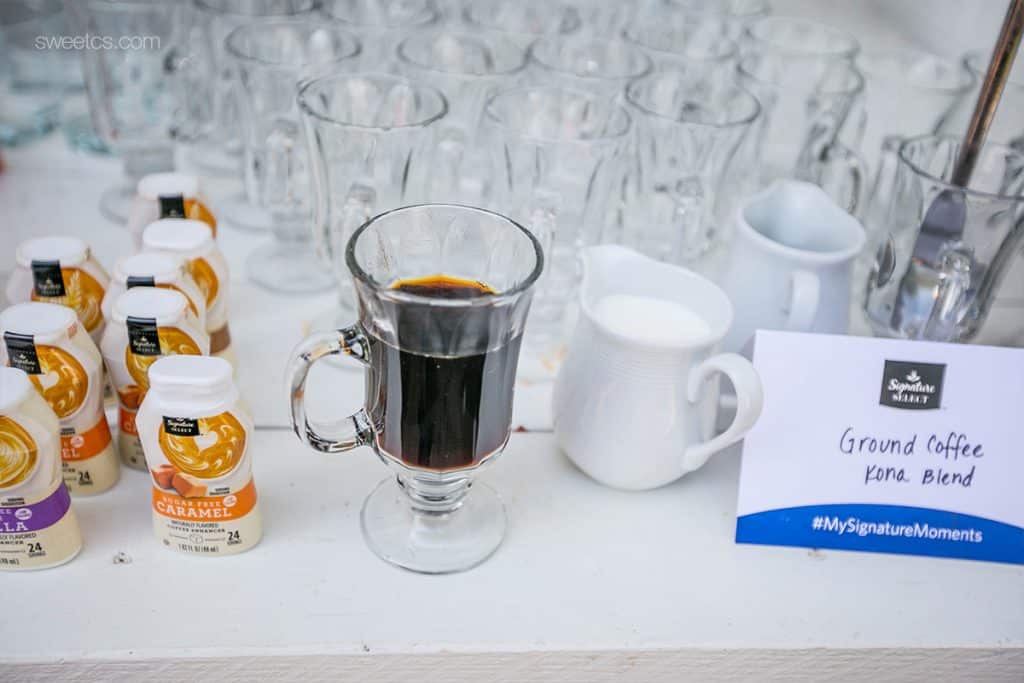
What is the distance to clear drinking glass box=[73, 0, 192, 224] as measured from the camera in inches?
36.2

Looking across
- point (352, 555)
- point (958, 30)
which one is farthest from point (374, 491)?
point (958, 30)

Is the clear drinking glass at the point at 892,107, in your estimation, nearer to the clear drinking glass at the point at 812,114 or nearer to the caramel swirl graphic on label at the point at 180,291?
the clear drinking glass at the point at 812,114

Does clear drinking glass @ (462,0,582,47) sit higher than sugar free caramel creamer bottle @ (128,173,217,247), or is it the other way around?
clear drinking glass @ (462,0,582,47)

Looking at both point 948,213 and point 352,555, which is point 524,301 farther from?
point 948,213

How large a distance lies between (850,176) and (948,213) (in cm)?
16

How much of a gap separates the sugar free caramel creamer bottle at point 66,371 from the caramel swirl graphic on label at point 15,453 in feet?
0.18

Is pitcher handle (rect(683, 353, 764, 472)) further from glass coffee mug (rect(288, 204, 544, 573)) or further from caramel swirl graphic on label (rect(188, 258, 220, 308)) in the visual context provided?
caramel swirl graphic on label (rect(188, 258, 220, 308))

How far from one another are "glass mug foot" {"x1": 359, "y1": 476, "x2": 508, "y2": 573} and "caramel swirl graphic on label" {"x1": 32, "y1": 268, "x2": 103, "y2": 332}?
0.23 metres


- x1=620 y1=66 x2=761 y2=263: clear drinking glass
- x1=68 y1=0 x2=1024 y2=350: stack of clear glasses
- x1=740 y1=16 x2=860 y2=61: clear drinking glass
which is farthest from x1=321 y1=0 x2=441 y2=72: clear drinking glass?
x1=740 y1=16 x2=860 y2=61: clear drinking glass

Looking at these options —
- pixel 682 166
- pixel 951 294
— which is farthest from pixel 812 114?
pixel 951 294

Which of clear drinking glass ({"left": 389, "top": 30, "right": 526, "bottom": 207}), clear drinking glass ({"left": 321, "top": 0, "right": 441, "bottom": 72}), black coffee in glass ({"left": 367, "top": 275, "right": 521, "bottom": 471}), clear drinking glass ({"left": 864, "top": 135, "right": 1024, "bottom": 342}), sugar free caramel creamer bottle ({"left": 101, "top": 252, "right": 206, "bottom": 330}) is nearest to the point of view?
black coffee in glass ({"left": 367, "top": 275, "right": 521, "bottom": 471})

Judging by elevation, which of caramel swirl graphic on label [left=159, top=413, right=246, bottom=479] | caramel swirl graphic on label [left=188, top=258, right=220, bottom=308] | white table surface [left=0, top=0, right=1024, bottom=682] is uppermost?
caramel swirl graphic on label [left=188, top=258, right=220, bottom=308]

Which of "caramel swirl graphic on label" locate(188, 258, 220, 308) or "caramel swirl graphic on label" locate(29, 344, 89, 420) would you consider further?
"caramel swirl graphic on label" locate(188, 258, 220, 308)

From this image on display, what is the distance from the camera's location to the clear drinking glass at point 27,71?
40.9 inches
